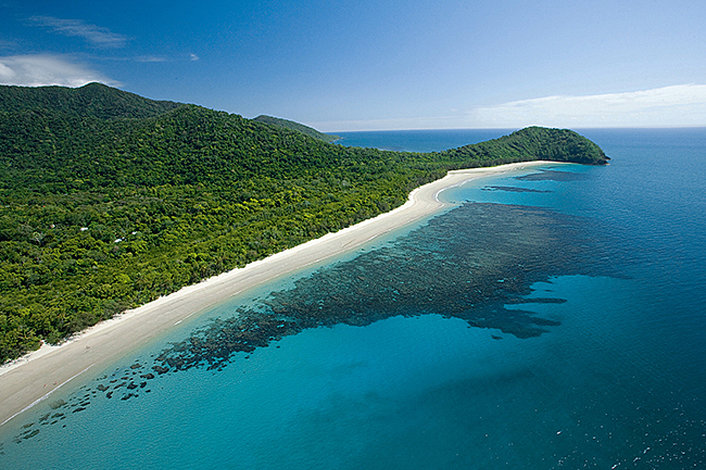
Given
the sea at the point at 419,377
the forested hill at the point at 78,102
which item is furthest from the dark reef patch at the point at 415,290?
the forested hill at the point at 78,102

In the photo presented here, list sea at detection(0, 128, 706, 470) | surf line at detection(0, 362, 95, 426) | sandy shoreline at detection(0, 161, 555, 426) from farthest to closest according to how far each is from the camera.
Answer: sandy shoreline at detection(0, 161, 555, 426)
surf line at detection(0, 362, 95, 426)
sea at detection(0, 128, 706, 470)

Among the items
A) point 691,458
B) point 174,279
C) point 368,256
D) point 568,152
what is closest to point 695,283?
point 691,458

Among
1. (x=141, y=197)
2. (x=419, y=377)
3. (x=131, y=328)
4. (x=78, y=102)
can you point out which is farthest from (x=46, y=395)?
(x=78, y=102)

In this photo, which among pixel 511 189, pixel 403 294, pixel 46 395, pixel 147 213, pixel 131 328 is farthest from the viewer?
pixel 511 189

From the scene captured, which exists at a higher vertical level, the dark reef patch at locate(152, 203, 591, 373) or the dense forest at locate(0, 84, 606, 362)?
the dense forest at locate(0, 84, 606, 362)

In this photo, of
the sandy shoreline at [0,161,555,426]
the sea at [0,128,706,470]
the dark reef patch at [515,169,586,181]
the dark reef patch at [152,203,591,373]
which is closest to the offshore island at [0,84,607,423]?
the sandy shoreline at [0,161,555,426]

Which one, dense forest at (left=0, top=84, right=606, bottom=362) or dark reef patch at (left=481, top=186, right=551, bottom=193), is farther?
dark reef patch at (left=481, top=186, right=551, bottom=193)

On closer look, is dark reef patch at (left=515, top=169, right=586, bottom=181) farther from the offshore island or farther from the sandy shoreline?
the sandy shoreline

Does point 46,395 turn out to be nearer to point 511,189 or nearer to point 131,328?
point 131,328
